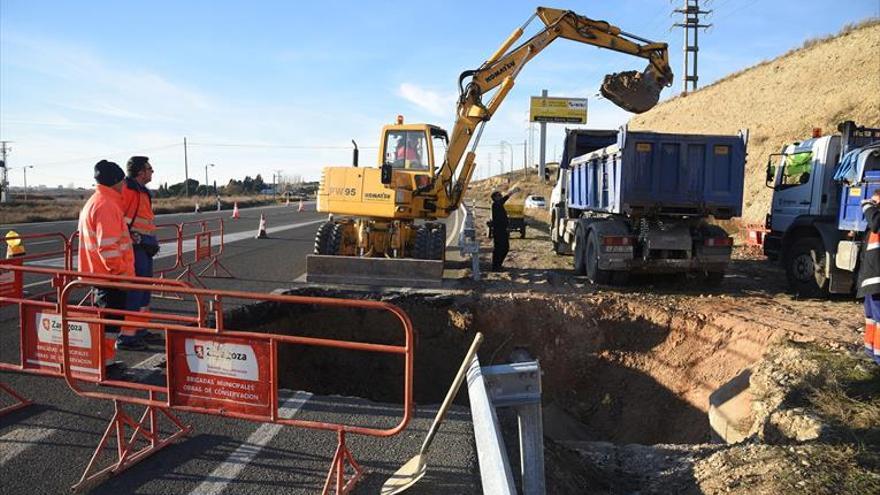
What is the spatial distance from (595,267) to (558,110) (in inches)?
2458

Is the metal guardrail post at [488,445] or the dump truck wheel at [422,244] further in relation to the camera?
the dump truck wheel at [422,244]

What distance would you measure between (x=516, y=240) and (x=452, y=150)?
8178 millimetres

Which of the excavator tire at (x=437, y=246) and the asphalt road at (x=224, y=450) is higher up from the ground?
the excavator tire at (x=437, y=246)

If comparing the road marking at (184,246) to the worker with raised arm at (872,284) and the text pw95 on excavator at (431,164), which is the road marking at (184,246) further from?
the worker with raised arm at (872,284)

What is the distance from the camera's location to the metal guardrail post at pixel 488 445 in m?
2.27

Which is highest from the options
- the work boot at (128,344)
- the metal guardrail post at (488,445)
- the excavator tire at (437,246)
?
the excavator tire at (437,246)

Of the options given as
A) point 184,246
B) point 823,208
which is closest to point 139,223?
point 184,246

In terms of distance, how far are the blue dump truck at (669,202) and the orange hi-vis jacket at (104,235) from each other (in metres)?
7.50

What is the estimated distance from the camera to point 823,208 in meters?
9.97

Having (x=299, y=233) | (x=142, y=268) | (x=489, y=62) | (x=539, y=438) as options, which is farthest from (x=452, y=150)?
(x=299, y=233)

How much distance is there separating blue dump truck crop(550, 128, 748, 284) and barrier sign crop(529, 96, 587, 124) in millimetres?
61283

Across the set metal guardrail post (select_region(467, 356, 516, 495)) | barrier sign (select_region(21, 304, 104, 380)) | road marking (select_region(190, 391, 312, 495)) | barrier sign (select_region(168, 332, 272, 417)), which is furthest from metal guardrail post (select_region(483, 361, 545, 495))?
barrier sign (select_region(21, 304, 104, 380))

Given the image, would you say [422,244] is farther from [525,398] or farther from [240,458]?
[525,398]

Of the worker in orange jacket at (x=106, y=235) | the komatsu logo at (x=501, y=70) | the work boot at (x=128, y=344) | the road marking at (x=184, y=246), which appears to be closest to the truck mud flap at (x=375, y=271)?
the work boot at (x=128, y=344)
